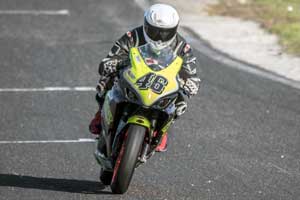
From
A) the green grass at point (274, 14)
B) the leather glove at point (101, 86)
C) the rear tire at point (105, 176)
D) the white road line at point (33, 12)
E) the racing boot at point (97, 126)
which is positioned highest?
the leather glove at point (101, 86)

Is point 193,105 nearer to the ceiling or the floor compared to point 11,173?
nearer to the floor

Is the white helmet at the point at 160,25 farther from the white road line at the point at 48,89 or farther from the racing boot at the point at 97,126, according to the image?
the white road line at the point at 48,89

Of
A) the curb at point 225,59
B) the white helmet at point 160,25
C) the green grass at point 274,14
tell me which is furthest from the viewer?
the green grass at point 274,14

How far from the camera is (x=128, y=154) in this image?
336 inches

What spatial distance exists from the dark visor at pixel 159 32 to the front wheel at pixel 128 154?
0.89m

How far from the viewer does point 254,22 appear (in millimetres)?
18625

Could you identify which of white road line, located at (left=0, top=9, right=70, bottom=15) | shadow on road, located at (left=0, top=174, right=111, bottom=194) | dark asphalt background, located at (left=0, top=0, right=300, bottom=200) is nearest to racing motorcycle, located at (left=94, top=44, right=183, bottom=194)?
shadow on road, located at (left=0, top=174, right=111, bottom=194)

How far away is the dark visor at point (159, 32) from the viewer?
898cm

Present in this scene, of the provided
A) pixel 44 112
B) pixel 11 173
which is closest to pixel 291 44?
pixel 44 112

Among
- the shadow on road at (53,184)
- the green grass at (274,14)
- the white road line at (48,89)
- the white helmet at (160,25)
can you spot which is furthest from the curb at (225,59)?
the white helmet at (160,25)

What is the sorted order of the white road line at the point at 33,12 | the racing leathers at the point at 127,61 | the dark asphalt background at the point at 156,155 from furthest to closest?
1. the white road line at the point at 33,12
2. the dark asphalt background at the point at 156,155
3. the racing leathers at the point at 127,61

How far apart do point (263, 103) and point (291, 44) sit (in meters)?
3.54

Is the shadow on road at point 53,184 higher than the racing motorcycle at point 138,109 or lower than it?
lower

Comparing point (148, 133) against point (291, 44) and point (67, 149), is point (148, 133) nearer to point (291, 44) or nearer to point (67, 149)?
point (67, 149)
